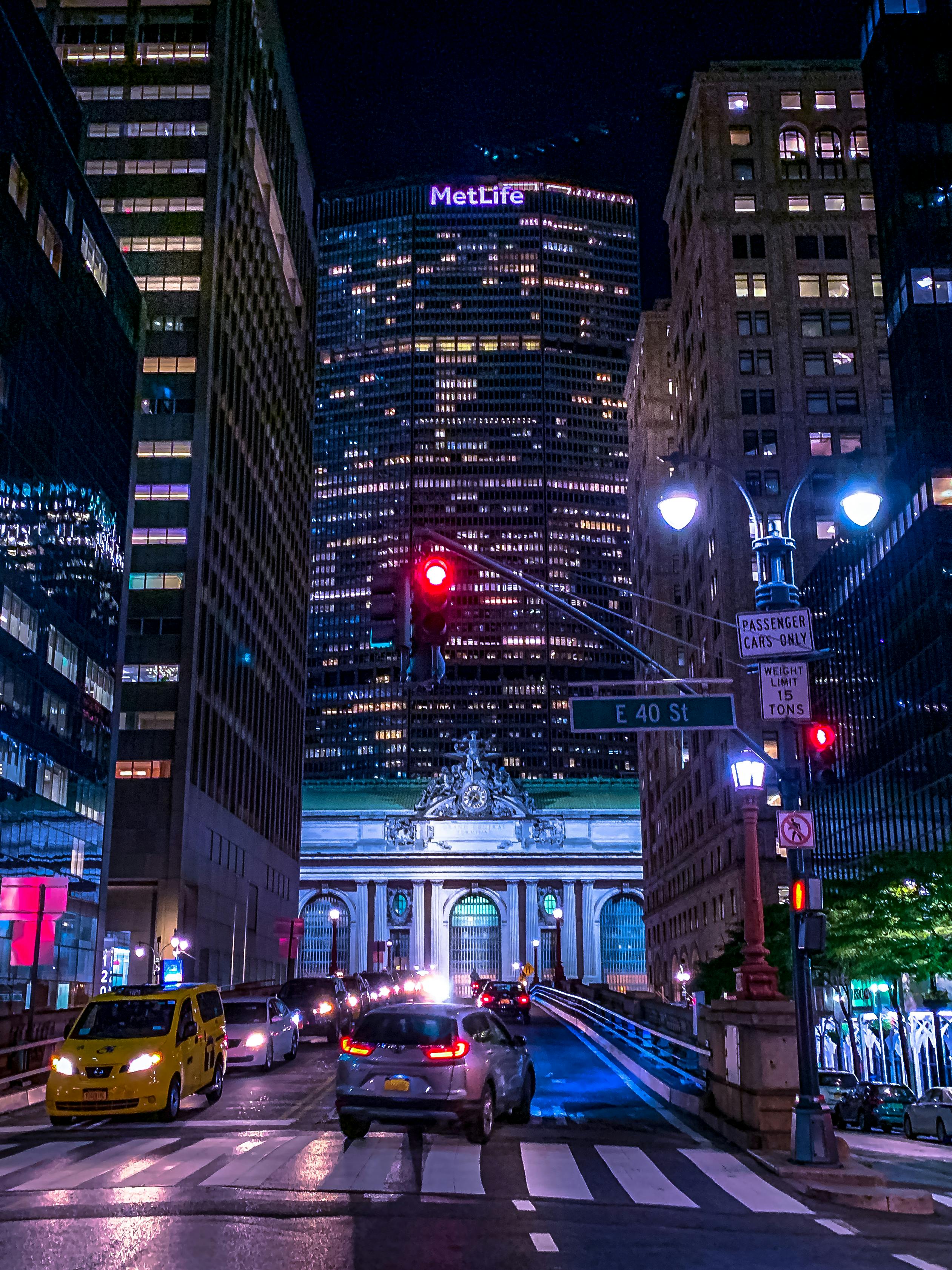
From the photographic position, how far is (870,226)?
79.8 m

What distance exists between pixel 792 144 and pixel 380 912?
81832 mm

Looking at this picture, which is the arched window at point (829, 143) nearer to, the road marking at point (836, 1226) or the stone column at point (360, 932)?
the road marking at point (836, 1226)

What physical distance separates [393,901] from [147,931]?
6160 centimetres

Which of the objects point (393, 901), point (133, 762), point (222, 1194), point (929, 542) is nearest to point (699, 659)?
point (929, 542)

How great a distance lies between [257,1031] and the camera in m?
29.0

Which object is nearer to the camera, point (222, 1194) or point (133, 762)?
point (222, 1194)

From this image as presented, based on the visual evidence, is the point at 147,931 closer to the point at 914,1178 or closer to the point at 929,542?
the point at 929,542

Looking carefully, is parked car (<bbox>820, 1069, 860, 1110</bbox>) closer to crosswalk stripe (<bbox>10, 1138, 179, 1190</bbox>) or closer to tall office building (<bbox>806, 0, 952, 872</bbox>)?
crosswalk stripe (<bbox>10, 1138, 179, 1190</bbox>)

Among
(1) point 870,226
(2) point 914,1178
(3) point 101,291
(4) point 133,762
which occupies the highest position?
(1) point 870,226

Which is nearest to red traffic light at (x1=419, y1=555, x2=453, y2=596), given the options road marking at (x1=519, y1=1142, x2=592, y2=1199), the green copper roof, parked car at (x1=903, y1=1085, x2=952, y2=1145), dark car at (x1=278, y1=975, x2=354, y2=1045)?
road marking at (x1=519, y1=1142, x2=592, y2=1199)

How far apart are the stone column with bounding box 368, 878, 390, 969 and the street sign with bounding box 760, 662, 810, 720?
4425 inches

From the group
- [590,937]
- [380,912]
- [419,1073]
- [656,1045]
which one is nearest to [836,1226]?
[419,1073]

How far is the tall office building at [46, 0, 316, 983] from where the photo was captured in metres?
69.7

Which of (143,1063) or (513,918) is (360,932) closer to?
(513,918)
